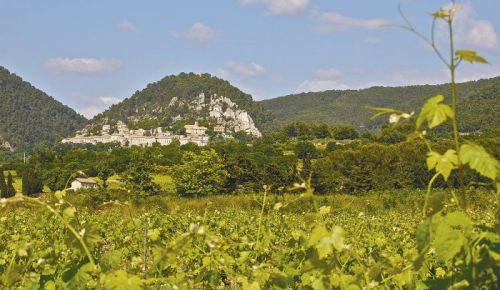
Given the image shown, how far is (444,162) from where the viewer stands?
6.37ft

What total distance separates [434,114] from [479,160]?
8.1 inches

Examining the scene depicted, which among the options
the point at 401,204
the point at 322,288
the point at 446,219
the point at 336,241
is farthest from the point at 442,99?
the point at 401,204

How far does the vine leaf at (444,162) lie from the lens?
1.92 m

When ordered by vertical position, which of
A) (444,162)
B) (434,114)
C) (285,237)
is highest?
(434,114)

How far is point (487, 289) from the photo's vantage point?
88.8 inches

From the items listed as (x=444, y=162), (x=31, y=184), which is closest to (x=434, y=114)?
(x=444, y=162)

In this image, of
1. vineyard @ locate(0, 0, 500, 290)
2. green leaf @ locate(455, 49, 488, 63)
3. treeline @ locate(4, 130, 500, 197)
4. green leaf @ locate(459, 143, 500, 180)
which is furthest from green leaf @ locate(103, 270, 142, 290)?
treeline @ locate(4, 130, 500, 197)

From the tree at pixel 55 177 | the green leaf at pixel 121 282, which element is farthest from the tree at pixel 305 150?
the green leaf at pixel 121 282

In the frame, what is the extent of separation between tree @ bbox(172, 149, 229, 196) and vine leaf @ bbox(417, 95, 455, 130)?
192 ft

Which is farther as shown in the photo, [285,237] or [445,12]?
[285,237]

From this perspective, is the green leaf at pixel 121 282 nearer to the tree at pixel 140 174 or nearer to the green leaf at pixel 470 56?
the green leaf at pixel 470 56

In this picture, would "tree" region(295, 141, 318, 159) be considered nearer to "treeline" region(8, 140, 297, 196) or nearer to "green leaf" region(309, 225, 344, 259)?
"treeline" region(8, 140, 297, 196)

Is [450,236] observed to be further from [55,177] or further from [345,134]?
[345,134]

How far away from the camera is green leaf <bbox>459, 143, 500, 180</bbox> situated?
1850 millimetres
